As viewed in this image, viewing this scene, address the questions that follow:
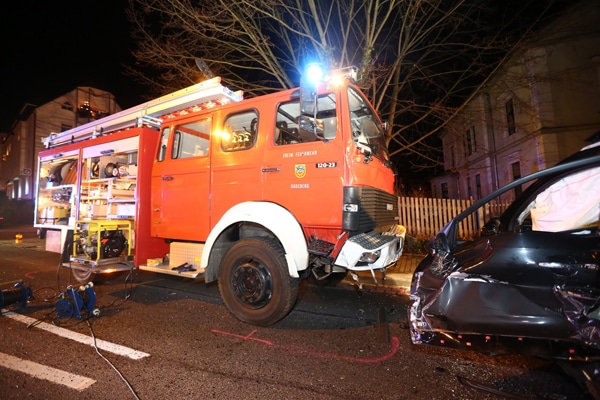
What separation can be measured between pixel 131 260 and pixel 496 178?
18.8 metres

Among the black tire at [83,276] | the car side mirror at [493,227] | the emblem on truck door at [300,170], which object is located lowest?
the black tire at [83,276]

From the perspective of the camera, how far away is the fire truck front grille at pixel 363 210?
3.26 metres

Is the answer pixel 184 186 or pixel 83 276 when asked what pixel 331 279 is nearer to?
pixel 184 186

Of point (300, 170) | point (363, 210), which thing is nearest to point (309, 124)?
point (300, 170)

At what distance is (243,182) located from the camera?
396 cm

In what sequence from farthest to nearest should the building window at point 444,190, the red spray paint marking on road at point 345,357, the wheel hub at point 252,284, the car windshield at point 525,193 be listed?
the building window at point 444,190, the wheel hub at point 252,284, the red spray paint marking on road at point 345,357, the car windshield at point 525,193

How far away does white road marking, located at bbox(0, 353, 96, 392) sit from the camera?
2486mm

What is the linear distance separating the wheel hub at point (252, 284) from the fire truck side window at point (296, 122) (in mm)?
1593

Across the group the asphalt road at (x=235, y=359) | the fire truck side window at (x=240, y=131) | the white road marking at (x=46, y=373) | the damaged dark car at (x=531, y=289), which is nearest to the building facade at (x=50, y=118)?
the fire truck side window at (x=240, y=131)

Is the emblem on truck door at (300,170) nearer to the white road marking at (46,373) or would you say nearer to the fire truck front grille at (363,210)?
the fire truck front grille at (363,210)

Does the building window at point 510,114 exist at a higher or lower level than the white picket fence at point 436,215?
higher

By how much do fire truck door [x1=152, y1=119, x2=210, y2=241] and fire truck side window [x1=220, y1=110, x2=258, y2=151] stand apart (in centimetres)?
37

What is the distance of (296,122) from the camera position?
12.9ft

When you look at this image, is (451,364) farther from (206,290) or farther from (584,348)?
(206,290)
